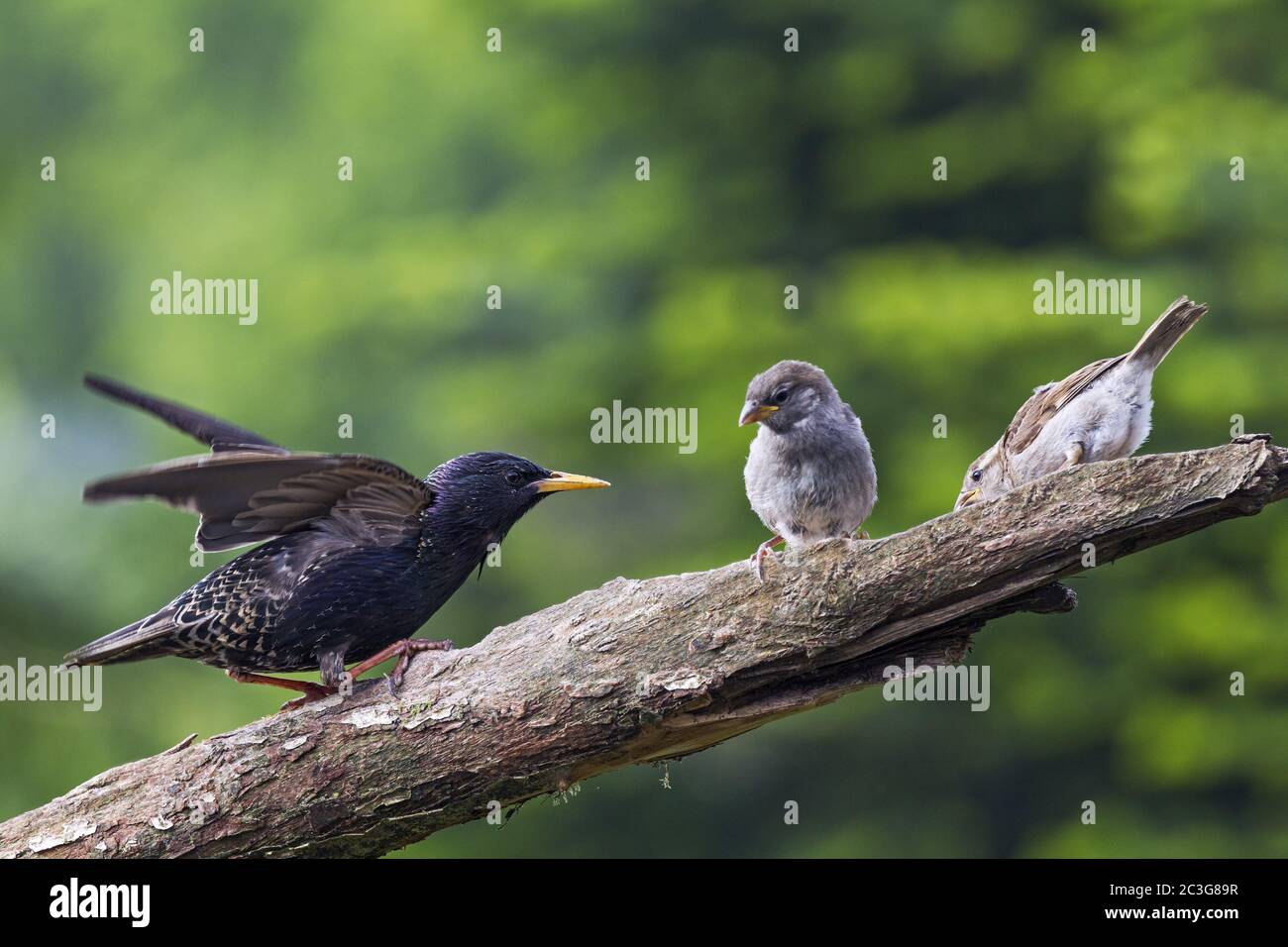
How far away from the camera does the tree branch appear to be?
4223 mm

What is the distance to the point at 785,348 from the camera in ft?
30.3

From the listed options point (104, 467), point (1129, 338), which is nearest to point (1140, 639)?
point (1129, 338)

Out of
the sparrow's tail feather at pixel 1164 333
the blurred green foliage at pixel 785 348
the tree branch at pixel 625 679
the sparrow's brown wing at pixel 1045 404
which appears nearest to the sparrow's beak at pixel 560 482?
the tree branch at pixel 625 679

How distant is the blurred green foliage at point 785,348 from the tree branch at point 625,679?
4180 mm

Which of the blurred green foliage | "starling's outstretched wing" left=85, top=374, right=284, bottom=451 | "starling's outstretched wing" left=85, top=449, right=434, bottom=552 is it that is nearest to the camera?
"starling's outstretched wing" left=85, top=449, right=434, bottom=552

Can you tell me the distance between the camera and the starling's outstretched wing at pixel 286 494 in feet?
14.8

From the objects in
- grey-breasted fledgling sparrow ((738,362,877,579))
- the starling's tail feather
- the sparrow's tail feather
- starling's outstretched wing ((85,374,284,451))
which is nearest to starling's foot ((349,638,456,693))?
the starling's tail feather

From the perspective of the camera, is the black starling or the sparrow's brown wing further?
the sparrow's brown wing

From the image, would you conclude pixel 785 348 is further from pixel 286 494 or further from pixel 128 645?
pixel 128 645

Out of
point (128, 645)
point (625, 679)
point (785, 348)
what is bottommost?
point (625, 679)

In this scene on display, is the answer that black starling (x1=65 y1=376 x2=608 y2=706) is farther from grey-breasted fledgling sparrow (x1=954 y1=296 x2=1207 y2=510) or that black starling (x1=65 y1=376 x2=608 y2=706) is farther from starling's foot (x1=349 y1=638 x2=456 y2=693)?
grey-breasted fledgling sparrow (x1=954 y1=296 x2=1207 y2=510)

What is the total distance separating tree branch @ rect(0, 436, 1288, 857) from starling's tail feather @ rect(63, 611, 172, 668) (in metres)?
0.38

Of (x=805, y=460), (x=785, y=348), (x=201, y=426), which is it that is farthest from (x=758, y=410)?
(x=785, y=348)

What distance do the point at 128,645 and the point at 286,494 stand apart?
0.79 m
